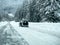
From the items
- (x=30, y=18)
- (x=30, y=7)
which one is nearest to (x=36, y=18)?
(x=30, y=18)

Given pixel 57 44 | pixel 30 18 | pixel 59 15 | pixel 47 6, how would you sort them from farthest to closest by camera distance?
pixel 30 18
pixel 47 6
pixel 59 15
pixel 57 44

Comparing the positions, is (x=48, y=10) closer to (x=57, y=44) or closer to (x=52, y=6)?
(x=52, y=6)

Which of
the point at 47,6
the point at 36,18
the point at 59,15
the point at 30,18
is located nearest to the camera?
the point at 59,15

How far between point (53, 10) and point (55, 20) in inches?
112

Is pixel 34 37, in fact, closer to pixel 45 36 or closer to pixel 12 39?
pixel 45 36

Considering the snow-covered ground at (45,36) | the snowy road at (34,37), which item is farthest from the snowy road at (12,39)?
the snow-covered ground at (45,36)

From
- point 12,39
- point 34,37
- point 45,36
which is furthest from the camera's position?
point 45,36

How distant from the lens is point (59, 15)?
3094 centimetres

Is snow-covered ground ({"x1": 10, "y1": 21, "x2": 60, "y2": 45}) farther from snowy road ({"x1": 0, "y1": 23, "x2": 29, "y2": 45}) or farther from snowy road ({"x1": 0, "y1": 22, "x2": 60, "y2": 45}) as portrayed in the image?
snowy road ({"x1": 0, "y1": 23, "x2": 29, "y2": 45})

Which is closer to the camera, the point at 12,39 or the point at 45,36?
the point at 12,39

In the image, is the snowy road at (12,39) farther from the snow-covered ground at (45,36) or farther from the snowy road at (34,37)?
the snow-covered ground at (45,36)

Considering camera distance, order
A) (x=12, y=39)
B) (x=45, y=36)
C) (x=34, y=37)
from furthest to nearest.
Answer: (x=45, y=36) → (x=34, y=37) → (x=12, y=39)

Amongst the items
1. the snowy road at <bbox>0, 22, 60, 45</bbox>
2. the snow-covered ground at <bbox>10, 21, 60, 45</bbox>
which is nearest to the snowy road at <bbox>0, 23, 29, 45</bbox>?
the snowy road at <bbox>0, 22, 60, 45</bbox>

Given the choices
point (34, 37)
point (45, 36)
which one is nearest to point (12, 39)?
point (34, 37)
